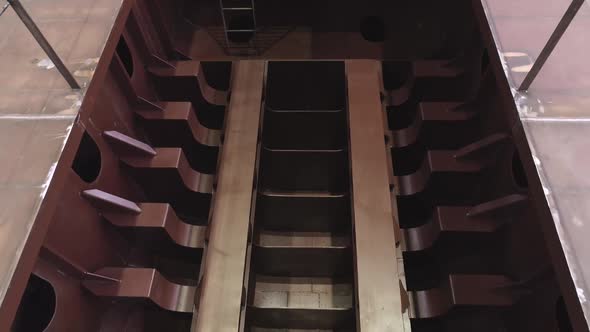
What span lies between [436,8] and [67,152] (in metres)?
1.92

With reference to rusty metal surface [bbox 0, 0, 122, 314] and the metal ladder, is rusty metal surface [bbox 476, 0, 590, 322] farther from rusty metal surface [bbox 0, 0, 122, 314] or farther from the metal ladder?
the metal ladder

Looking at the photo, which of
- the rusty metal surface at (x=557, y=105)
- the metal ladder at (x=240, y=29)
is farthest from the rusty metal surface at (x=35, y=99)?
the rusty metal surface at (x=557, y=105)

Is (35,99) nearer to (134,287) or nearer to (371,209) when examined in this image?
(134,287)

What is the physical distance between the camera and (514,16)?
135 centimetres

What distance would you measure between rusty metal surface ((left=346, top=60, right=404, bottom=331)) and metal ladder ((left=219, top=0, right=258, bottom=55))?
0.64 meters

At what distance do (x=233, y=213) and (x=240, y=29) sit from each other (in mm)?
1262

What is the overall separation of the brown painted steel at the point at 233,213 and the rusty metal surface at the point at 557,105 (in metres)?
0.95

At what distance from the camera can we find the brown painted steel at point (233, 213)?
143 cm

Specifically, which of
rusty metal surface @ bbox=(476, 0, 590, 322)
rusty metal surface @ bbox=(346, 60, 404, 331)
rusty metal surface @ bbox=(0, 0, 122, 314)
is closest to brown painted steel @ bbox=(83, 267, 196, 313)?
rusty metal surface @ bbox=(0, 0, 122, 314)

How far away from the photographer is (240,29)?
246 cm

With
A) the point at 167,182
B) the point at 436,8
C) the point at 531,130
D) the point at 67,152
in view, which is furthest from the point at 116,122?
the point at 436,8

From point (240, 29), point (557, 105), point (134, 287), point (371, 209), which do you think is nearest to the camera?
point (557, 105)

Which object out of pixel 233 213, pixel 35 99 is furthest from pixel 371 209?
pixel 35 99

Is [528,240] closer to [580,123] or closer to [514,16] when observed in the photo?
[580,123]
